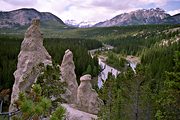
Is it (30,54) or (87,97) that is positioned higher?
(30,54)

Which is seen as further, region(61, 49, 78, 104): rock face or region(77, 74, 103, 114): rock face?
region(61, 49, 78, 104): rock face

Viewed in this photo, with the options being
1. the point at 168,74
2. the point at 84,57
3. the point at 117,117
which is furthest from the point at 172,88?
the point at 84,57

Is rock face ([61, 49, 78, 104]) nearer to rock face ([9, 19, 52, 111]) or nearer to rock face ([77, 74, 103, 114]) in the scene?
rock face ([77, 74, 103, 114])

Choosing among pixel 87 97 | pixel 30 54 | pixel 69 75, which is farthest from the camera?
pixel 69 75

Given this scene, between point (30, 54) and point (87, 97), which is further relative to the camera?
point (30, 54)

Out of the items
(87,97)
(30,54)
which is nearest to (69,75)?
(87,97)

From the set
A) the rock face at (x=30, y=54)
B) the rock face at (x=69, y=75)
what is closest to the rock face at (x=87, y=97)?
the rock face at (x=69, y=75)

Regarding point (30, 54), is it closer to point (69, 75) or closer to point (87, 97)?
point (69, 75)

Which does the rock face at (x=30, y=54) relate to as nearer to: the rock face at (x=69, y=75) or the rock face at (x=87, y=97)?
the rock face at (x=69, y=75)

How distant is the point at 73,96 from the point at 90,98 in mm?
1628

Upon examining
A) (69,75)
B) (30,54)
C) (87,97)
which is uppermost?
(30,54)

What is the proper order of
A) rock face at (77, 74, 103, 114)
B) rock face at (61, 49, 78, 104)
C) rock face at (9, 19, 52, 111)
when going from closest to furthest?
rock face at (9, 19, 52, 111)
rock face at (77, 74, 103, 114)
rock face at (61, 49, 78, 104)

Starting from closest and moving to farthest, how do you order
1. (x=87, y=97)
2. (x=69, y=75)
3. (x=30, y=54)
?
(x=87, y=97) < (x=30, y=54) < (x=69, y=75)

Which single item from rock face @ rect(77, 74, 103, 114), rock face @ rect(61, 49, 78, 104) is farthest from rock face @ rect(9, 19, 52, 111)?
rock face @ rect(77, 74, 103, 114)
